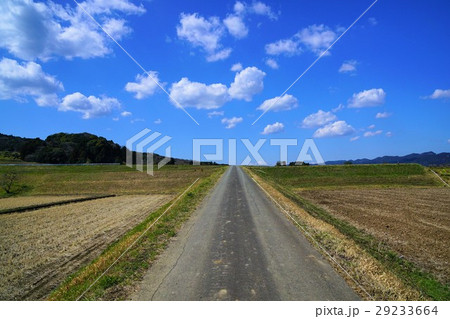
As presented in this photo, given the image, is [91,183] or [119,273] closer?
[119,273]

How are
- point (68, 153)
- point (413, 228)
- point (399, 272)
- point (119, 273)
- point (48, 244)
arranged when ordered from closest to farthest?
point (119, 273), point (399, 272), point (48, 244), point (413, 228), point (68, 153)

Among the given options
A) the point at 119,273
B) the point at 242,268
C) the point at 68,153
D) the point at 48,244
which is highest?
the point at 68,153

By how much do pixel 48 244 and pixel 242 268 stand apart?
33.6ft

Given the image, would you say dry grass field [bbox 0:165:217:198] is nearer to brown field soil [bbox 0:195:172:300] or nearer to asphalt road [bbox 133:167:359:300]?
brown field soil [bbox 0:195:172:300]

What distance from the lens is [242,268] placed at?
813 centimetres

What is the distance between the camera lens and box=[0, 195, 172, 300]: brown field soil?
8922 mm

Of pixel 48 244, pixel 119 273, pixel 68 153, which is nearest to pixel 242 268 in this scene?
pixel 119 273

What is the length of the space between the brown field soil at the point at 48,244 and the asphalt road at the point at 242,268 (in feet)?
12.5

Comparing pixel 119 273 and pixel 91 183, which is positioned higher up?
pixel 119 273

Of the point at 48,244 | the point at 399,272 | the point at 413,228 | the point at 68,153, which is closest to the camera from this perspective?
the point at 399,272

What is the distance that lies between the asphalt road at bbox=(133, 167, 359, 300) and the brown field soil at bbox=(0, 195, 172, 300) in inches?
150

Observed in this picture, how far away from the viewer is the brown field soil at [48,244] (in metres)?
8.92

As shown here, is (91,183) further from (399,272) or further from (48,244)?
(399,272)
